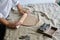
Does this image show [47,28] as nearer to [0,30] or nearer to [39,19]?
[39,19]

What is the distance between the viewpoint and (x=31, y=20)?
4.80 feet

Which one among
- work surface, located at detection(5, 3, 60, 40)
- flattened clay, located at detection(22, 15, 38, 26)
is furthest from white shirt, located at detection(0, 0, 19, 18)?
flattened clay, located at detection(22, 15, 38, 26)

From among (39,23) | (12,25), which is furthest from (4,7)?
(39,23)

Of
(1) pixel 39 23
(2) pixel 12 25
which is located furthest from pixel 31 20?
(2) pixel 12 25

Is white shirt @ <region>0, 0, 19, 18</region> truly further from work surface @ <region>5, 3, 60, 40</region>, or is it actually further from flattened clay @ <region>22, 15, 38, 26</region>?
flattened clay @ <region>22, 15, 38, 26</region>

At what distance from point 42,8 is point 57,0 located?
2.55ft

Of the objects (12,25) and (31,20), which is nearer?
(12,25)

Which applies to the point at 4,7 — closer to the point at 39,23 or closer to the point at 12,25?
the point at 12,25

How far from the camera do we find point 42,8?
1732mm

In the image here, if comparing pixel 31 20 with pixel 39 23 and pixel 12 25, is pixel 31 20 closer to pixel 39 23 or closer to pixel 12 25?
pixel 39 23

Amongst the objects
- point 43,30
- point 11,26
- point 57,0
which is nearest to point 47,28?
point 43,30

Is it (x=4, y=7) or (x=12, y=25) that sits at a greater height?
(x=4, y=7)

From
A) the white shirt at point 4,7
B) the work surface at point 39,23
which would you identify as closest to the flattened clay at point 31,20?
the work surface at point 39,23

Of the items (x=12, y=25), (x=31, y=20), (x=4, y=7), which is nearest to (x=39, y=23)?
(x=31, y=20)
